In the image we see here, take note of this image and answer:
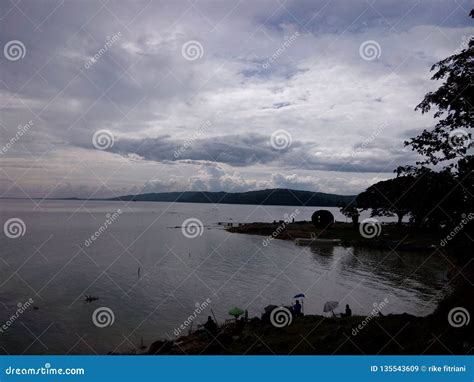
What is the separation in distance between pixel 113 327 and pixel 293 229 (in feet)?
231

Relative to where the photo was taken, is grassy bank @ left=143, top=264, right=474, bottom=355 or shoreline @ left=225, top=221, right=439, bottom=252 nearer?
grassy bank @ left=143, top=264, right=474, bottom=355

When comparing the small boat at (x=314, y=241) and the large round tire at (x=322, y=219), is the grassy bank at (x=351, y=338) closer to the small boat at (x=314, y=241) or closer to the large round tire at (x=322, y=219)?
the small boat at (x=314, y=241)

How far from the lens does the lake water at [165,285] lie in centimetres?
2502

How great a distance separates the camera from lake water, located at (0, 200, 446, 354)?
25.0 metres

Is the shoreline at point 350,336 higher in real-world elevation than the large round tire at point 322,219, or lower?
lower

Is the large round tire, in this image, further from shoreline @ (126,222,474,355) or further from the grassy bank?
the grassy bank

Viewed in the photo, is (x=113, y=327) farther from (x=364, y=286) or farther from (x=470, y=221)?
(x=364, y=286)

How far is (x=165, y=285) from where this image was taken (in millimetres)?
38188

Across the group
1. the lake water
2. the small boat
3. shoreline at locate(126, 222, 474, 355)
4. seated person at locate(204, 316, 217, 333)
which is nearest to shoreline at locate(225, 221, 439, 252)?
the small boat

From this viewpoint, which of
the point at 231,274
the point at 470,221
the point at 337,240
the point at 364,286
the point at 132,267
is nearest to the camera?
the point at 470,221

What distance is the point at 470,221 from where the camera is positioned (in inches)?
525

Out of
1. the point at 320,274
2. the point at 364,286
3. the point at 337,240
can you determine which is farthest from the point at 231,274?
the point at 337,240

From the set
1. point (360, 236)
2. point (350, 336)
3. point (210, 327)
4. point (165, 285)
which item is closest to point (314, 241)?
point (360, 236)

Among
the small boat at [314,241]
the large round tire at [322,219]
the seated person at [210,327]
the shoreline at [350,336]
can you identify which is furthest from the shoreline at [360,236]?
the shoreline at [350,336]
